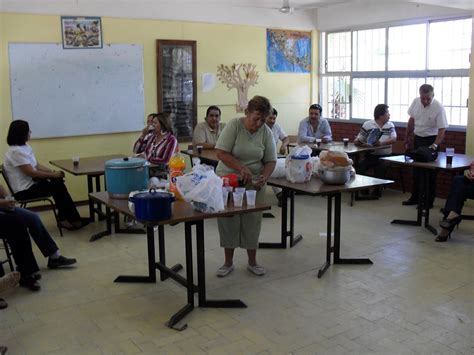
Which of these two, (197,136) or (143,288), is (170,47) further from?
(143,288)

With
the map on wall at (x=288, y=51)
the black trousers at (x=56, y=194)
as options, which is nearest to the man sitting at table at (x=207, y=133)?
the black trousers at (x=56, y=194)

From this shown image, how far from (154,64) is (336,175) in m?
3.57

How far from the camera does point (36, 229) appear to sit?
4141 mm

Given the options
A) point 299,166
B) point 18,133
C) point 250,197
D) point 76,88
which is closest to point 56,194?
point 18,133

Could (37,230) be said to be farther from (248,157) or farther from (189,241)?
(248,157)

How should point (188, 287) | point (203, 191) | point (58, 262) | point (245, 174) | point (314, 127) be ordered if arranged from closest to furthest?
point (203, 191), point (188, 287), point (245, 174), point (58, 262), point (314, 127)

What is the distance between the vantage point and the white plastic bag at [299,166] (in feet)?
13.9

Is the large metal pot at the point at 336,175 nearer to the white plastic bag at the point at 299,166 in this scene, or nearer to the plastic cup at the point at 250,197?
the white plastic bag at the point at 299,166

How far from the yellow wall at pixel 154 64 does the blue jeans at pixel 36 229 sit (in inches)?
85.4

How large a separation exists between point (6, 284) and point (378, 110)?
513cm

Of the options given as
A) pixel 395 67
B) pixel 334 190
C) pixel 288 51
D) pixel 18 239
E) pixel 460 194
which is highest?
pixel 288 51

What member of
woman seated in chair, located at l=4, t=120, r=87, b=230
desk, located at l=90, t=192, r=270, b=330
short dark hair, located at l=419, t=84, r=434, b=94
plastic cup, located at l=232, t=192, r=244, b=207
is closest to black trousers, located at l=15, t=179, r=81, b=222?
woman seated in chair, located at l=4, t=120, r=87, b=230

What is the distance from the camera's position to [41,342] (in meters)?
3.14

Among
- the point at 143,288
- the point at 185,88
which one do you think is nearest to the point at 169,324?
the point at 143,288
